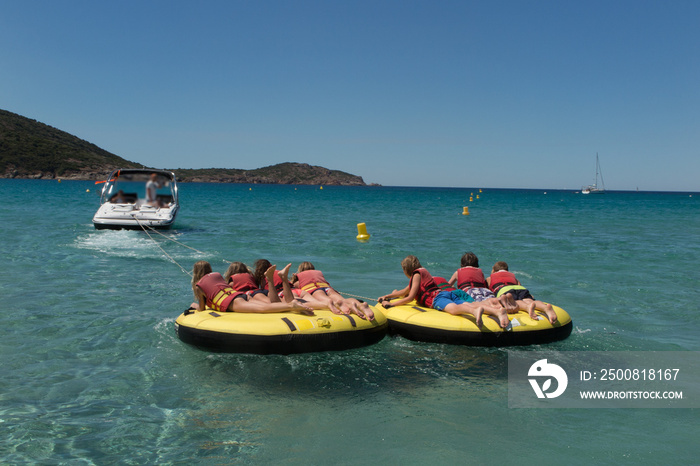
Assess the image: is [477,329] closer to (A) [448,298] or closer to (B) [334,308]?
(A) [448,298]

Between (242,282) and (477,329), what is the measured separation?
3034 millimetres

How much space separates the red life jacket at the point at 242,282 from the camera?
22.4 feet

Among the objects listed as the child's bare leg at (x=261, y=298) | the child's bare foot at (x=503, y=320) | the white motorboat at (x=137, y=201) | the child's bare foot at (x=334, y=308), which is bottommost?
the child's bare foot at (x=503, y=320)

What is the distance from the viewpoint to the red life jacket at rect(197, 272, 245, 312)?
6453 millimetres

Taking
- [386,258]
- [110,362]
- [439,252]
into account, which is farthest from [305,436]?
[439,252]

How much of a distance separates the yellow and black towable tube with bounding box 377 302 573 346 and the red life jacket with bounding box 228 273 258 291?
1.97 m

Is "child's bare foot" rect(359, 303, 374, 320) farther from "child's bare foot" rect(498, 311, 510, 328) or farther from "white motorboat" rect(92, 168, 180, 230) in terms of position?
"white motorboat" rect(92, 168, 180, 230)

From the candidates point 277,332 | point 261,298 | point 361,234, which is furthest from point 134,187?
point 277,332

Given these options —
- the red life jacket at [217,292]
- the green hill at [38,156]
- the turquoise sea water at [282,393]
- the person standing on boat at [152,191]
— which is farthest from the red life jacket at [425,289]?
the green hill at [38,156]

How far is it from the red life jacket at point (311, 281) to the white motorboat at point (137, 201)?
12.1m

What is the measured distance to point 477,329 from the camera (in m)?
6.15

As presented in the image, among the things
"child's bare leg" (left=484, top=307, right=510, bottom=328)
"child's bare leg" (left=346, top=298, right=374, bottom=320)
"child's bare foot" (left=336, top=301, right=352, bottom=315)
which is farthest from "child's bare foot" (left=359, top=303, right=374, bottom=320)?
"child's bare leg" (left=484, top=307, right=510, bottom=328)

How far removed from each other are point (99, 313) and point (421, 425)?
555cm

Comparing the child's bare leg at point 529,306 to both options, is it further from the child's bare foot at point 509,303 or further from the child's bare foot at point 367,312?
the child's bare foot at point 367,312
